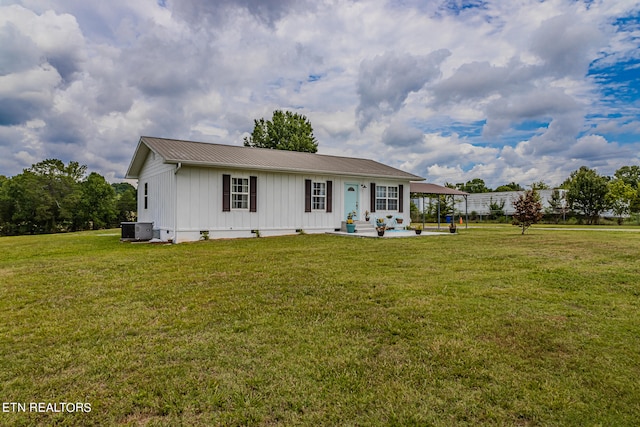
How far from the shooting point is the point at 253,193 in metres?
13.6

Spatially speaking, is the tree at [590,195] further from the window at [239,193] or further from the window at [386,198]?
the window at [239,193]

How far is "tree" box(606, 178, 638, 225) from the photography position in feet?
89.4

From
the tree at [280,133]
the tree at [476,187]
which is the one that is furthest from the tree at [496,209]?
the tree at [280,133]

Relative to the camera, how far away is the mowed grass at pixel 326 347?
7.66 ft

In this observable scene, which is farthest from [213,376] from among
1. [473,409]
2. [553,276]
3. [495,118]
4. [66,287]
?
[495,118]

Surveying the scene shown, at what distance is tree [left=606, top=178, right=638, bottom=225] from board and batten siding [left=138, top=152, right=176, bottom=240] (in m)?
31.2

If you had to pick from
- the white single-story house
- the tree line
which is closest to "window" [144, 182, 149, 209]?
the white single-story house

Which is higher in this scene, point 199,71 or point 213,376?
point 199,71

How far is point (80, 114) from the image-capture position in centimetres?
1831

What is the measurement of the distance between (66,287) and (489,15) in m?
13.3

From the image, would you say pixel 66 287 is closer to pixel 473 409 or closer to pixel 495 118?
pixel 473 409

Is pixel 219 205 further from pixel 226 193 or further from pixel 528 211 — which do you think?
pixel 528 211

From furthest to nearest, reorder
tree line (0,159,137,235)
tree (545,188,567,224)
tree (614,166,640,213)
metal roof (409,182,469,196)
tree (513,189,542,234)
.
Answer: tree (614,166,640,213) < tree line (0,159,137,235) < tree (545,188,567,224) < metal roof (409,182,469,196) < tree (513,189,542,234)

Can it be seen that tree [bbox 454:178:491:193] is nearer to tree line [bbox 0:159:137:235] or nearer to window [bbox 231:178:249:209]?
tree line [bbox 0:159:137:235]
